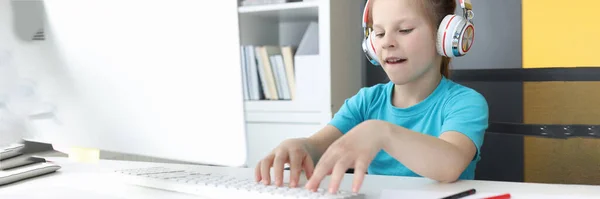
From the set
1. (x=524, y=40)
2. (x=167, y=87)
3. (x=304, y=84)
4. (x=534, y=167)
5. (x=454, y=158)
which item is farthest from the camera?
(x=304, y=84)

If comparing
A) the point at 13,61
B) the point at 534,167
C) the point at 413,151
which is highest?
the point at 13,61

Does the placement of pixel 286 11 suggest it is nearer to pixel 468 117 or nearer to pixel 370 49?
pixel 370 49

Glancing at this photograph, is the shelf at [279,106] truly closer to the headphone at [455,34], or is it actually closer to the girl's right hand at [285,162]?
the headphone at [455,34]

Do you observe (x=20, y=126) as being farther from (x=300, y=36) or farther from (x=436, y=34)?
(x=300, y=36)

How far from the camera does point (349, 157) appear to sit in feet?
1.97

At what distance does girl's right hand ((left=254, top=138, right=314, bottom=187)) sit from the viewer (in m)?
0.71

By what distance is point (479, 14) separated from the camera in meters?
1.34

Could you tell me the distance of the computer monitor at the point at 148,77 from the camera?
0.60m

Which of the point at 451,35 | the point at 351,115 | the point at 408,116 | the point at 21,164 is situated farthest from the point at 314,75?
the point at 21,164

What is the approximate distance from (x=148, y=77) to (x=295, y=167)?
0.22 meters

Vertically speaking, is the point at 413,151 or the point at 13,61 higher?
the point at 13,61

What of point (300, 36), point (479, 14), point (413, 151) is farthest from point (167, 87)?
point (300, 36)

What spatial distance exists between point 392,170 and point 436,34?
242 millimetres

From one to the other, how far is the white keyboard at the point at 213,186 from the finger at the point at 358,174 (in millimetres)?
28
